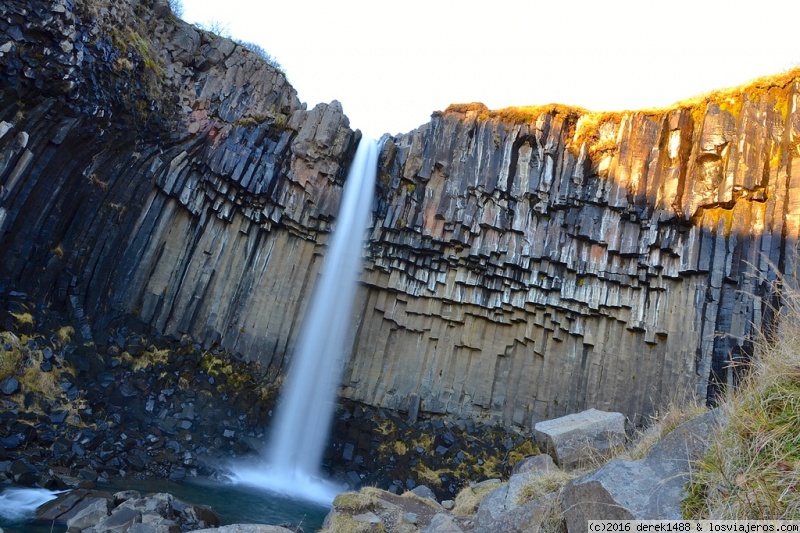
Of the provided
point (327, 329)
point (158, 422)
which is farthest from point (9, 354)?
point (327, 329)

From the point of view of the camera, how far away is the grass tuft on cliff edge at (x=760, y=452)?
2.88 m

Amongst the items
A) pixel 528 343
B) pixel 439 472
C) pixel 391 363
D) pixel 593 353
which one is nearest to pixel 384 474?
pixel 439 472

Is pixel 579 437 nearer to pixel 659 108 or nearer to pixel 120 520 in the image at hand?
pixel 120 520

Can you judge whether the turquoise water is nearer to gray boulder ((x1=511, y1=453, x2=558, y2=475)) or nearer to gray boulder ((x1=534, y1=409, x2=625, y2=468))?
gray boulder ((x1=511, y1=453, x2=558, y2=475))

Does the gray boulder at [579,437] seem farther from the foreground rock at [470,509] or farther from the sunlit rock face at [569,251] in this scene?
the sunlit rock face at [569,251]

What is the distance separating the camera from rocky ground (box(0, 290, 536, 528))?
435 inches

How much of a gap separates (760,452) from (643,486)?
98 cm

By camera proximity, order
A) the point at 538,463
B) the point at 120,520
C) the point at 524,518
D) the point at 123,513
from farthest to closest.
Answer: the point at 538,463, the point at 123,513, the point at 120,520, the point at 524,518

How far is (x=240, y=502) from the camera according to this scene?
37.8ft

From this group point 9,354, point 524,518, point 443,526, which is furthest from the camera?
point 9,354

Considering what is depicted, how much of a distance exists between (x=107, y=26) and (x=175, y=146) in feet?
11.4

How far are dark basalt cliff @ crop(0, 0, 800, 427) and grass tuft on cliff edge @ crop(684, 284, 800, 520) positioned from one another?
11.5 meters

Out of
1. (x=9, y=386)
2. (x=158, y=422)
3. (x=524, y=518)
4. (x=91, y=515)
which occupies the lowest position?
(x=91, y=515)

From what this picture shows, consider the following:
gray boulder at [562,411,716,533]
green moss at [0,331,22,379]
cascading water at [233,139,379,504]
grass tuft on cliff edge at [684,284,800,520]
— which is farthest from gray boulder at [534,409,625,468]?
green moss at [0,331,22,379]
